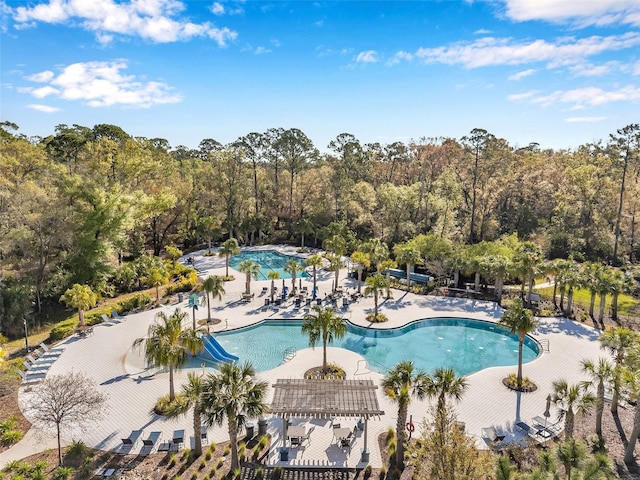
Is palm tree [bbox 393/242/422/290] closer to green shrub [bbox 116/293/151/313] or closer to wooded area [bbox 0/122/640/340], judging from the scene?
wooded area [bbox 0/122/640/340]

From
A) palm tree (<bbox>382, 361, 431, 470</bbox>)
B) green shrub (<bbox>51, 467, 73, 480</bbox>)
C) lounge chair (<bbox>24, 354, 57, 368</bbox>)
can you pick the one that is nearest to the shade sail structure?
palm tree (<bbox>382, 361, 431, 470</bbox>)

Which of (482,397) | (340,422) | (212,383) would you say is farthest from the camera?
(482,397)

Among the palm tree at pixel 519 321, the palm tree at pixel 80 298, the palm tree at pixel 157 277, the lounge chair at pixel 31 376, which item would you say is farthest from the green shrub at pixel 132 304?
the palm tree at pixel 519 321

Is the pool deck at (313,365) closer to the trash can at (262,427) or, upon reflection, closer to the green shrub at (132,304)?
the trash can at (262,427)

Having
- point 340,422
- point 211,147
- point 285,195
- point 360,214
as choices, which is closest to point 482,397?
point 340,422

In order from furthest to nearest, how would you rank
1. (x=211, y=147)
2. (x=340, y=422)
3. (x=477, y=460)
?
(x=211, y=147), (x=340, y=422), (x=477, y=460)

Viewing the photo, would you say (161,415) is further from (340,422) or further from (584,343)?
(584,343)
